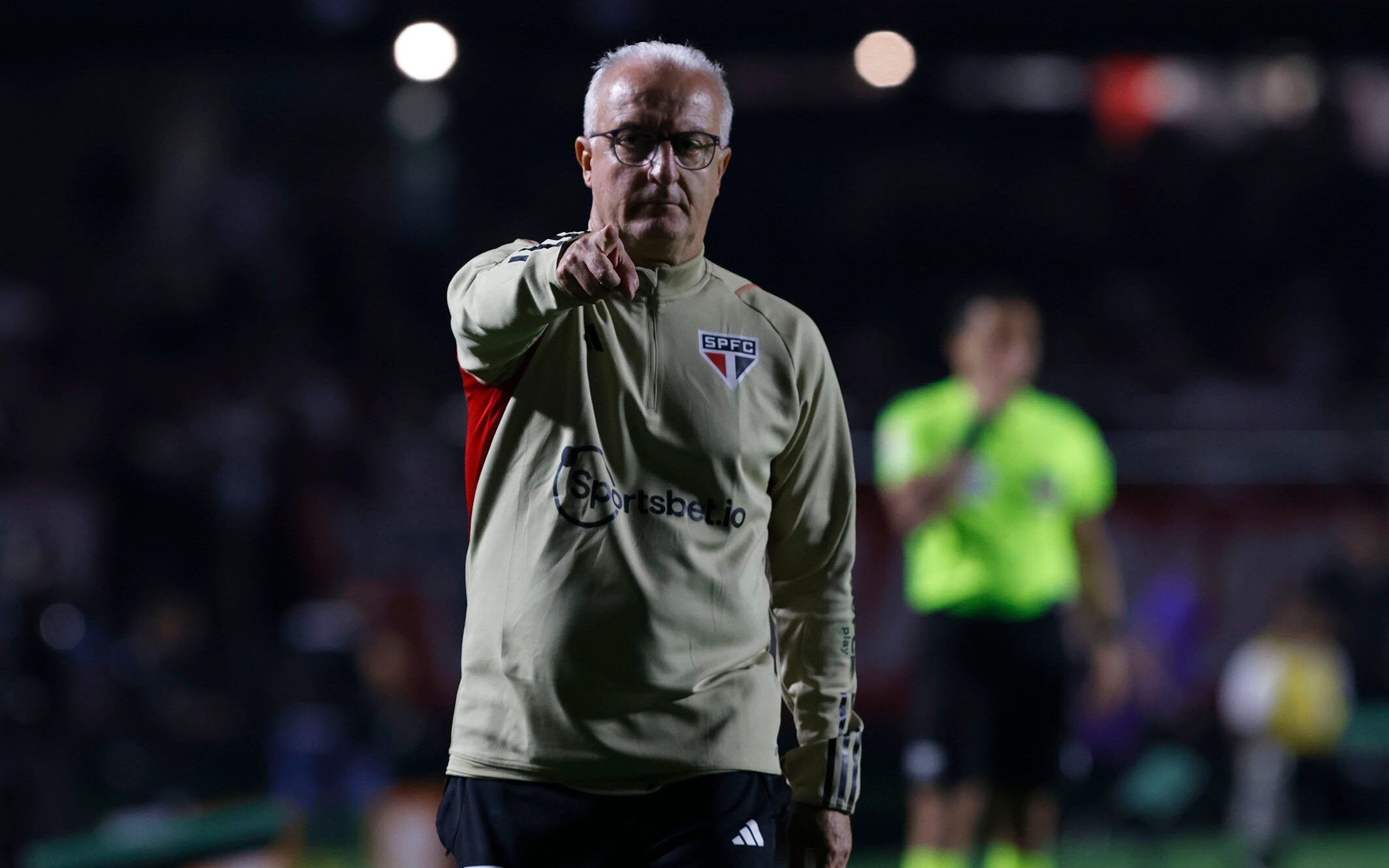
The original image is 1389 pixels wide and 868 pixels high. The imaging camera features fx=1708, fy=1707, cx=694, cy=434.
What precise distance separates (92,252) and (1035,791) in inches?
361

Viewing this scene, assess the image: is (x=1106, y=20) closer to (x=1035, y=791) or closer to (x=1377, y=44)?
(x=1377, y=44)

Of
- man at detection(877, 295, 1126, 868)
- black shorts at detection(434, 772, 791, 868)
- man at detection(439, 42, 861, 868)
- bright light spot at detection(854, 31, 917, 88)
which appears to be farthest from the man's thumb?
bright light spot at detection(854, 31, 917, 88)

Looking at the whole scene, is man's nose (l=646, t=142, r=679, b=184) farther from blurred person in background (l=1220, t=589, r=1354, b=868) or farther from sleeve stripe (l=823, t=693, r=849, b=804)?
blurred person in background (l=1220, t=589, r=1354, b=868)

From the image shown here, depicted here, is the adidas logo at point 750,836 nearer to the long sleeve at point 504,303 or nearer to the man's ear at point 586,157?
the long sleeve at point 504,303

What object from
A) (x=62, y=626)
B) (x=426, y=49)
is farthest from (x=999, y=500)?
(x=62, y=626)

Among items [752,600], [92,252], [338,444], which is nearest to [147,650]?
[338,444]

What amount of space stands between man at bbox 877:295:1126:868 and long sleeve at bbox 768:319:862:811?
3273 mm

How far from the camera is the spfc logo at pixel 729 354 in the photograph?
104 inches

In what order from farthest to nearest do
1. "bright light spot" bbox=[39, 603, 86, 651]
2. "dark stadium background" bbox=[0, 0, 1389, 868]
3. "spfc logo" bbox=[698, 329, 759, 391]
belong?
"bright light spot" bbox=[39, 603, 86, 651] → "dark stadium background" bbox=[0, 0, 1389, 868] → "spfc logo" bbox=[698, 329, 759, 391]

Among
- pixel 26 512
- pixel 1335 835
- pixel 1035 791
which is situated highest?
pixel 26 512

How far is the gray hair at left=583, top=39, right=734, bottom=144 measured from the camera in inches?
103

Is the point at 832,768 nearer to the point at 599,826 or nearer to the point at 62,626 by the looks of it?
the point at 599,826

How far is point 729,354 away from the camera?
2.68m

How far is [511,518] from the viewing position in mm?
2582
